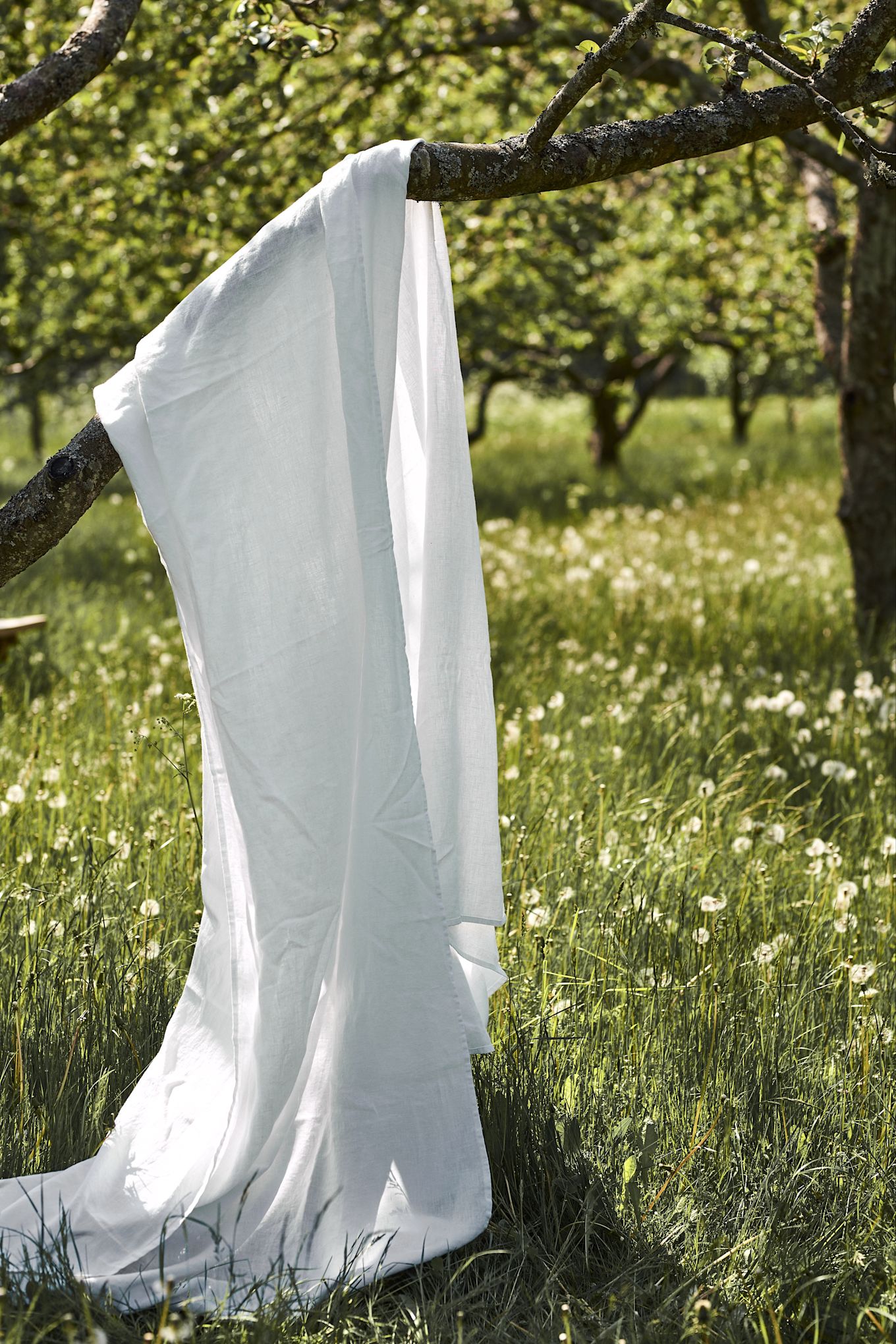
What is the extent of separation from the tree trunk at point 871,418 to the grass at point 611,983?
21.8 inches

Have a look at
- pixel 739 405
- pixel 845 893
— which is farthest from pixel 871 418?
pixel 739 405

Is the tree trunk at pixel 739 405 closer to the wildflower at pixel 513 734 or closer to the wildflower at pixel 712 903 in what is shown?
the wildflower at pixel 513 734

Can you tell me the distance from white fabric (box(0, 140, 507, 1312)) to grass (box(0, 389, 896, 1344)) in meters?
0.14

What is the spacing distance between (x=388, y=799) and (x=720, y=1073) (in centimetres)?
112

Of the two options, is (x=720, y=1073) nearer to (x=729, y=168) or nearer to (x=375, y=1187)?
(x=375, y=1187)

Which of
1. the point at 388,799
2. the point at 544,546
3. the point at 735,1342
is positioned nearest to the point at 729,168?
the point at 544,546

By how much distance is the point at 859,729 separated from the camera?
4.52 metres

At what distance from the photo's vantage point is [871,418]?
252 inches

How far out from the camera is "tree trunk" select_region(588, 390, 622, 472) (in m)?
16.2

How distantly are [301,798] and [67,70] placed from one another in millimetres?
1850

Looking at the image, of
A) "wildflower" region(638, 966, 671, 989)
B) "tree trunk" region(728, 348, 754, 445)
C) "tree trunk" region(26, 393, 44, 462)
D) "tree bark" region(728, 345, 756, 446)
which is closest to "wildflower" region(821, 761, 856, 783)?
"wildflower" region(638, 966, 671, 989)

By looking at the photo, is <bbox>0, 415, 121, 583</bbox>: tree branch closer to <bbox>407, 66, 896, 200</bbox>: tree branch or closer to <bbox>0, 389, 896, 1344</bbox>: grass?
<bbox>0, 389, 896, 1344</bbox>: grass

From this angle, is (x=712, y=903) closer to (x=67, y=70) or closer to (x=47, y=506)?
(x=47, y=506)

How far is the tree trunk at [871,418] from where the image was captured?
6.11 m
